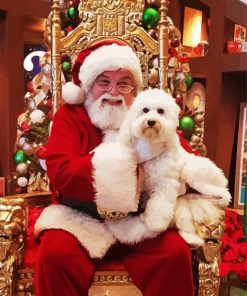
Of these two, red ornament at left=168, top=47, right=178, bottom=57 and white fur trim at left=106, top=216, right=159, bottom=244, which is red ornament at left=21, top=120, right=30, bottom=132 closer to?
red ornament at left=168, top=47, right=178, bottom=57

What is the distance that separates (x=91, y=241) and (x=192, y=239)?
0.98ft

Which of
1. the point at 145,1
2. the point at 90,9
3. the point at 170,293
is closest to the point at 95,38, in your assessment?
the point at 90,9

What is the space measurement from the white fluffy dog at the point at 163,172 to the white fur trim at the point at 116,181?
0.06 m

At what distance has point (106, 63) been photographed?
4.71ft

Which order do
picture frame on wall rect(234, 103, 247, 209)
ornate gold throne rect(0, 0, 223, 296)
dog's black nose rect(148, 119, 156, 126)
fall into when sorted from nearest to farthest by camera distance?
1. dog's black nose rect(148, 119, 156, 126)
2. ornate gold throne rect(0, 0, 223, 296)
3. picture frame on wall rect(234, 103, 247, 209)

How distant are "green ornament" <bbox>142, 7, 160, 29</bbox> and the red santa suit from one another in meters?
0.91

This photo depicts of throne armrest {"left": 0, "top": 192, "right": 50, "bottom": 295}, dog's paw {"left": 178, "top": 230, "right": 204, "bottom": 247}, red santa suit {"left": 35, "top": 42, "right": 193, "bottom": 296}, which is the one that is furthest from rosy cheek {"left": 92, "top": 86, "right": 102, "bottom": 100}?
dog's paw {"left": 178, "top": 230, "right": 204, "bottom": 247}

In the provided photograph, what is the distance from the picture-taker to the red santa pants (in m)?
1.12

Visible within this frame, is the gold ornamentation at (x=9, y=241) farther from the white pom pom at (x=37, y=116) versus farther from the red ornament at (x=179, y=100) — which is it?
the red ornament at (x=179, y=100)

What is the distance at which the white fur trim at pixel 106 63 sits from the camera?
4.72 ft

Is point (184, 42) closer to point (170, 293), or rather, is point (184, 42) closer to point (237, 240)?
point (237, 240)

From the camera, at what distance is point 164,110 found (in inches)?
45.9

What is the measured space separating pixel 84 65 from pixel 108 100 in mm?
177

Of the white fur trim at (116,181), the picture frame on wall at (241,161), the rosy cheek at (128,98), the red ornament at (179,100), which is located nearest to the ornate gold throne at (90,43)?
the red ornament at (179,100)
